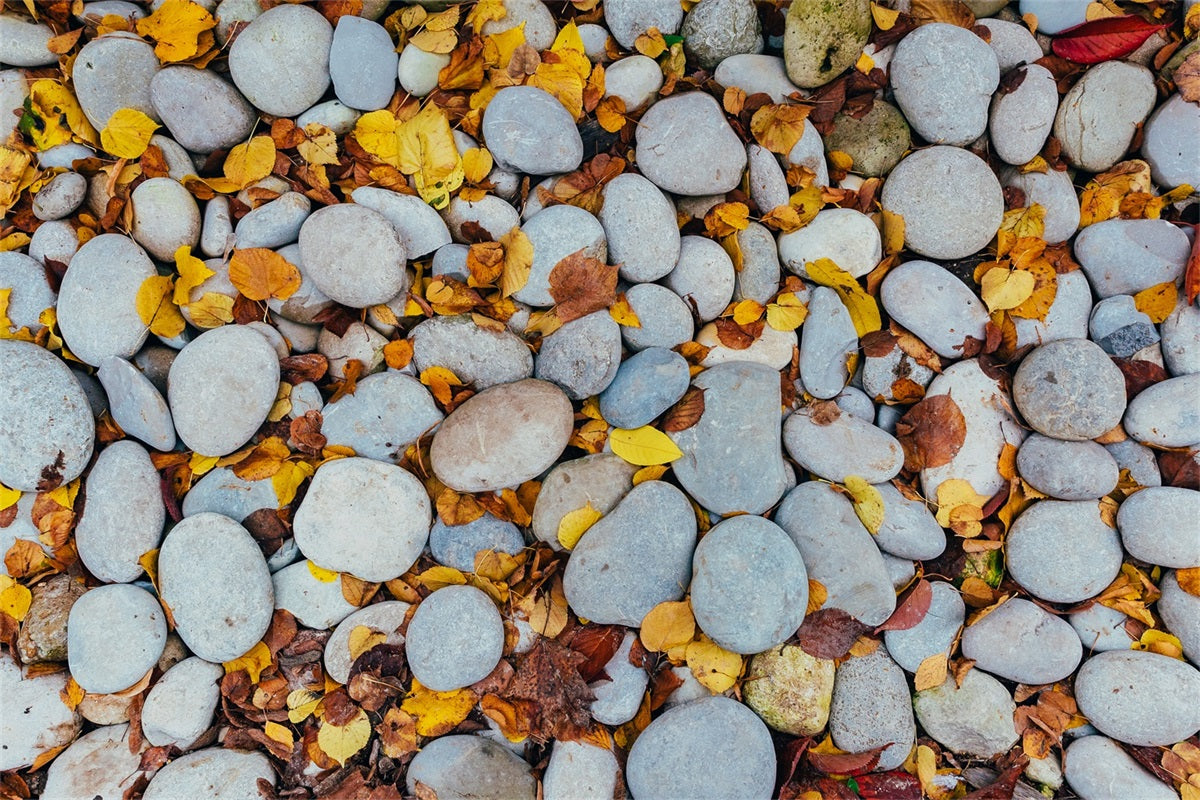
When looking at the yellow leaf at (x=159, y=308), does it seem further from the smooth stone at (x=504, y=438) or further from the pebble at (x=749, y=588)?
the pebble at (x=749, y=588)

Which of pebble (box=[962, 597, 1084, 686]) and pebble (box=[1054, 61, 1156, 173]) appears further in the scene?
pebble (box=[1054, 61, 1156, 173])

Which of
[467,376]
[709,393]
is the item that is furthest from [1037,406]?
[467,376]

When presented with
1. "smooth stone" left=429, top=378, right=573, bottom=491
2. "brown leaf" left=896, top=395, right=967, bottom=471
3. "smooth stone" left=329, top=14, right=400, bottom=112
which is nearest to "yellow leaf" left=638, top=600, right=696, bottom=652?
"smooth stone" left=429, top=378, right=573, bottom=491

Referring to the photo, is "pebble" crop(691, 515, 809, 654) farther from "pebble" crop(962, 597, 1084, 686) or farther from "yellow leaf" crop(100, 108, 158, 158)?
"yellow leaf" crop(100, 108, 158, 158)

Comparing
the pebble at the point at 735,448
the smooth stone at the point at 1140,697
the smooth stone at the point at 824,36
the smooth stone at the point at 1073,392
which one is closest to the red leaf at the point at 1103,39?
the smooth stone at the point at 824,36

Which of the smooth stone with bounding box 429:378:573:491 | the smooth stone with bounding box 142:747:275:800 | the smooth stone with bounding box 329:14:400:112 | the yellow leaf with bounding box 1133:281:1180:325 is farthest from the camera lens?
the yellow leaf with bounding box 1133:281:1180:325

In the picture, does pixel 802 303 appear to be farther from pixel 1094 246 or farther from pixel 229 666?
pixel 229 666

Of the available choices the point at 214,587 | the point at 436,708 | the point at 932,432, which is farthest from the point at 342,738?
the point at 932,432
